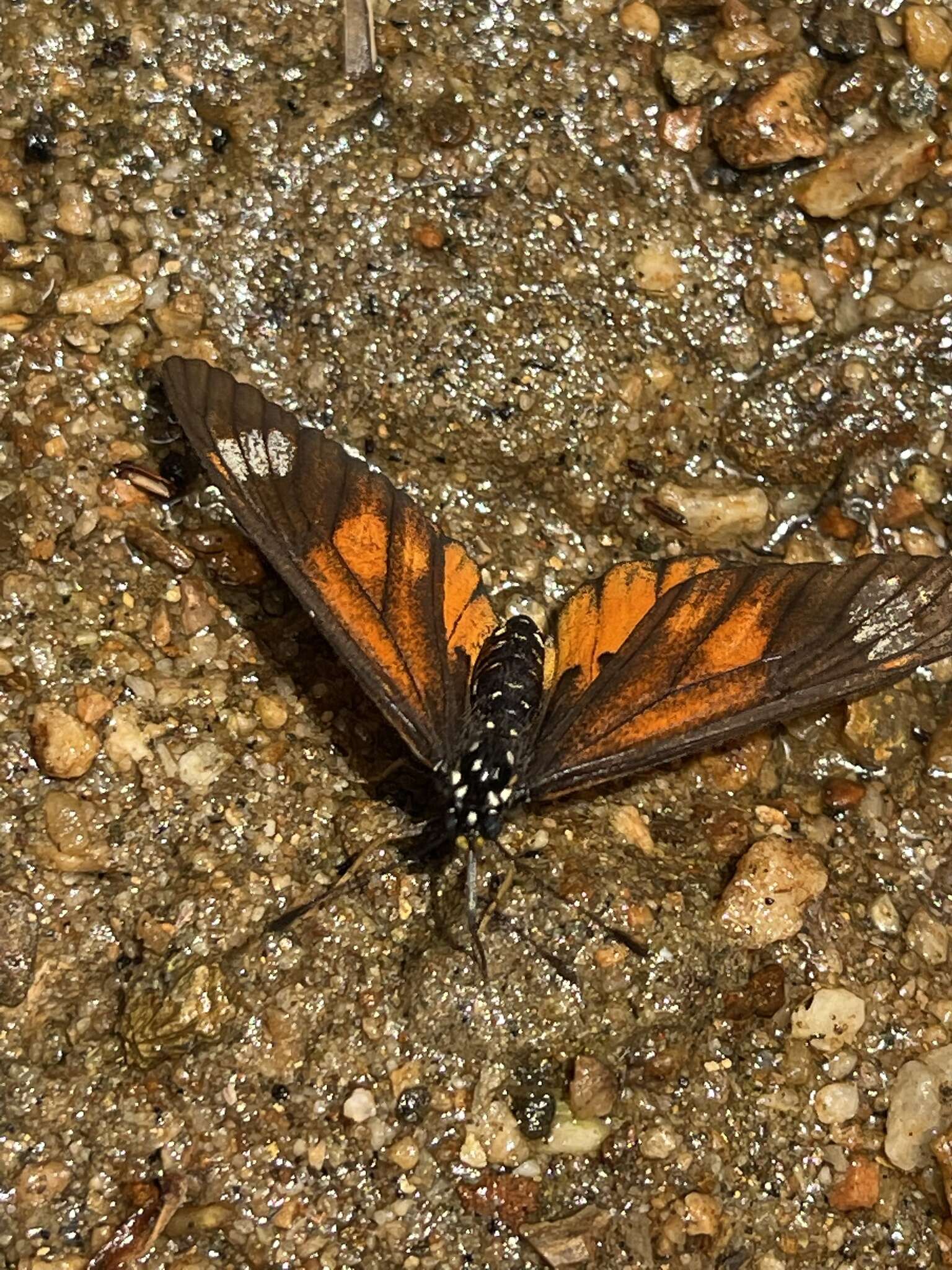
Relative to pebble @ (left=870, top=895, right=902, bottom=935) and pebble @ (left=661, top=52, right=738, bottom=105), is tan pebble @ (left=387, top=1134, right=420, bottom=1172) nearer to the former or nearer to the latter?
pebble @ (left=870, top=895, right=902, bottom=935)

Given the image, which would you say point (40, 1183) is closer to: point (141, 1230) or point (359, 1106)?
point (141, 1230)

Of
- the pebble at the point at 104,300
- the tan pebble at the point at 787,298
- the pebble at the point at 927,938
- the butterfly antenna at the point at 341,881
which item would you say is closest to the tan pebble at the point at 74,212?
the pebble at the point at 104,300

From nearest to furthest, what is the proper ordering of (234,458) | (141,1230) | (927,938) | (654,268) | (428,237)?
1. (141,1230)
2. (234,458)
3. (927,938)
4. (428,237)
5. (654,268)

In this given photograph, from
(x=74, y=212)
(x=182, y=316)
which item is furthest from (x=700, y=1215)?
(x=74, y=212)

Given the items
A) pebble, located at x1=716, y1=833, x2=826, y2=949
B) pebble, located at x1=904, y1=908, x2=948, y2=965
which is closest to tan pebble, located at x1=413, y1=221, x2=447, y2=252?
pebble, located at x1=716, y1=833, x2=826, y2=949

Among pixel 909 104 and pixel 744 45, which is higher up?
pixel 744 45

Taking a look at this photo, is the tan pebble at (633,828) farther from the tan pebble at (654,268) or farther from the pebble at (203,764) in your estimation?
the tan pebble at (654,268)

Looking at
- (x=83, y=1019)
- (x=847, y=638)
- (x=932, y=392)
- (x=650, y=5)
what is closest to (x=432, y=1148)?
(x=83, y=1019)

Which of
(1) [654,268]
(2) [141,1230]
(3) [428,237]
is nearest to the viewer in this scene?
(2) [141,1230]
